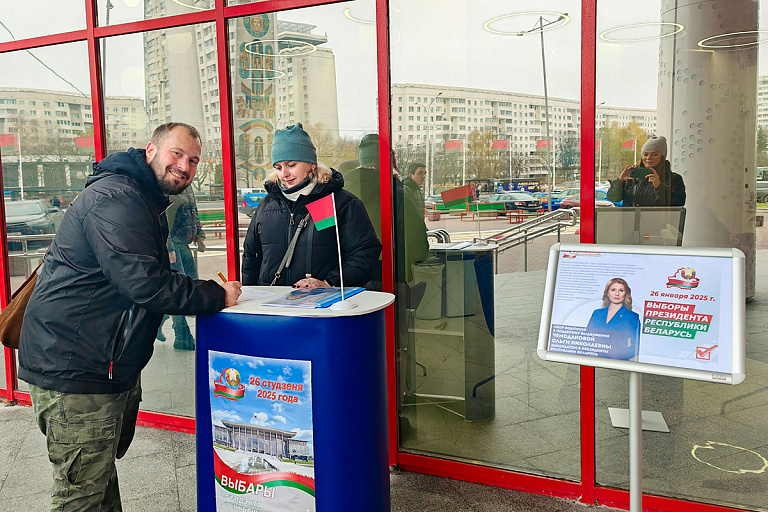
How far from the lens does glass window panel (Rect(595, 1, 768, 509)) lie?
2.63 m

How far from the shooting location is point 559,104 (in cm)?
291

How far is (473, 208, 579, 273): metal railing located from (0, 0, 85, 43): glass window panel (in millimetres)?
3012

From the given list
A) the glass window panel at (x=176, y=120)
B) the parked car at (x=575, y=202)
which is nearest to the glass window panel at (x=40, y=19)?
the glass window panel at (x=176, y=120)

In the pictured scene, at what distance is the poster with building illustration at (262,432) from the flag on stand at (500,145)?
1.43 meters

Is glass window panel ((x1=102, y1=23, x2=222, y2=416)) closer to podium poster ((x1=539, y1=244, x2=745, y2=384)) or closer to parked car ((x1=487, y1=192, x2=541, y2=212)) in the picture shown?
parked car ((x1=487, y1=192, x2=541, y2=212))

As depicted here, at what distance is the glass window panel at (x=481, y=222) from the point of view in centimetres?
295

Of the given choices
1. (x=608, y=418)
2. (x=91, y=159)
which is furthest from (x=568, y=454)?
(x=91, y=159)

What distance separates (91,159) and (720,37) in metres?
3.66

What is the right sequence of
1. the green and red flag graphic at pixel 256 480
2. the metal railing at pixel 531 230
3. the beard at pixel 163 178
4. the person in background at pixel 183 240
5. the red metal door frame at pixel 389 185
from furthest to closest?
the person in background at pixel 183 240
the metal railing at pixel 531 230
the red metal door frame at pixel 389 185
the beard at pixel 163 178
the green and red flag graphic at pixel 256 480

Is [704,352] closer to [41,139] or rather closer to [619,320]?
[619,320]

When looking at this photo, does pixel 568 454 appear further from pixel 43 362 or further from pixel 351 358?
pixel 43 362

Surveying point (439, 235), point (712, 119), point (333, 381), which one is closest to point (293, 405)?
point (333, 381)

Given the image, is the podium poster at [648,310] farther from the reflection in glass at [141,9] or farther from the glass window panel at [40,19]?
the glass window panel at [40,19]

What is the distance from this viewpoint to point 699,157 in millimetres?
2711
